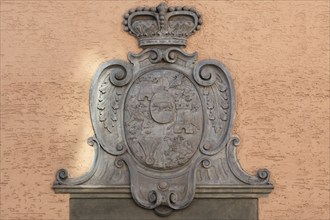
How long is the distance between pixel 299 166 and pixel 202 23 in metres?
1.58

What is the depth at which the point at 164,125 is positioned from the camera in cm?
1046

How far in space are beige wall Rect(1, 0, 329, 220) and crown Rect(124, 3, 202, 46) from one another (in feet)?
0.29

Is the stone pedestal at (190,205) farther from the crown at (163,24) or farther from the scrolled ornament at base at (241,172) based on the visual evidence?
the crown at (163,24)

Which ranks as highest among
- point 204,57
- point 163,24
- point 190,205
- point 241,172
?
point 163,24

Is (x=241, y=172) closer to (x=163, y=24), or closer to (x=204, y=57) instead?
(x=204, y=57)

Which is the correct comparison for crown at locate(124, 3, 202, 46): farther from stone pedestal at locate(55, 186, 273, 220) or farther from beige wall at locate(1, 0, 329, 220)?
stone pedestal at locate(55, 186, 273, 220)

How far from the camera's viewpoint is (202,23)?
417 inches

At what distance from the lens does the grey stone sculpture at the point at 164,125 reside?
411 inches

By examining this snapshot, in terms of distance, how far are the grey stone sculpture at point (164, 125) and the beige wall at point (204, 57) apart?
0.10m

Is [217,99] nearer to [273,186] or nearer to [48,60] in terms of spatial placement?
[273,186]

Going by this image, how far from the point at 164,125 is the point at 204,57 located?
73 centimetres

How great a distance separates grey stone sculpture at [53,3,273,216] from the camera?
411 inches

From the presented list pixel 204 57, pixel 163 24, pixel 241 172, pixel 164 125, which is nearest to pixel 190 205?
pixel 241 172

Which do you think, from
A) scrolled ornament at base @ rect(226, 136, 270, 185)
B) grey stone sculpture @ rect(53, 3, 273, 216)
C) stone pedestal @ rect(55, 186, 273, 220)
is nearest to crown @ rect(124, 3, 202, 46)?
grey stone sculpture @ rect(53, 3, 273, 216)
